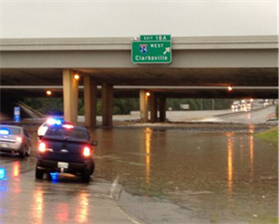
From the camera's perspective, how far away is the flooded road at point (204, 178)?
12562 millimetres

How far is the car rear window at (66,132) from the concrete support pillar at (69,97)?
111 feet

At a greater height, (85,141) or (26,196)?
(85,141)

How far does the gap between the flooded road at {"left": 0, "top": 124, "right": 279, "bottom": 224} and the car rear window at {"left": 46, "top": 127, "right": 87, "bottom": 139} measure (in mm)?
1404

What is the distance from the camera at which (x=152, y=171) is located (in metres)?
19.7

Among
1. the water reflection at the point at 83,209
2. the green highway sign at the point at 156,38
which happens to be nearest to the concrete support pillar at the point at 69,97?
the green highway sign at the point at 156,38

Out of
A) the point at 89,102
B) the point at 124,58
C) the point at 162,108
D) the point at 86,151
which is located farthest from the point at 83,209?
the point at 162,108

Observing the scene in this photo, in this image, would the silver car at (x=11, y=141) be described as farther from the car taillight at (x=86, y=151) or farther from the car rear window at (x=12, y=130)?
the car taillight at (x=86, y=151)

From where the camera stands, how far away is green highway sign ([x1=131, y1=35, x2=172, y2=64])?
44.7 m

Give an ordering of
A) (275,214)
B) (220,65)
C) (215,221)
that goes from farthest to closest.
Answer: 1. (220,65)
2. (275,214)
3. (215,221)

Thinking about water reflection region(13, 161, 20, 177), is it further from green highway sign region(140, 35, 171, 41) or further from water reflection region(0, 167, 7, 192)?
green highway sign region(140, 35, 171, 41)

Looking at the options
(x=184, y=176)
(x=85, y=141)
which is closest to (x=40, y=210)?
(x=85, y=141)

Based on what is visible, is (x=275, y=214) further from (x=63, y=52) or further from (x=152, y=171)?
(x=63, y=52)

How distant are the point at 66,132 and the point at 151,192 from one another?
3.38m

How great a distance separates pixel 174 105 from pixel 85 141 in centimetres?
18115
